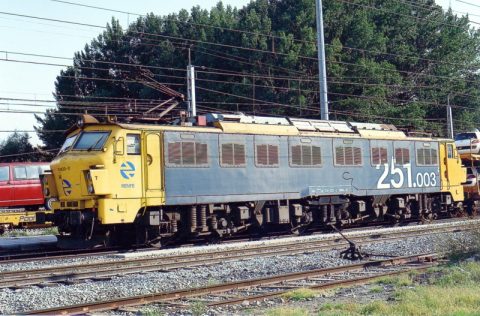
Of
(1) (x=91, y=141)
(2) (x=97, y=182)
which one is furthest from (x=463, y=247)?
(1) (x=91, y=141)

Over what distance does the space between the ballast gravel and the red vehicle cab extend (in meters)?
16.6

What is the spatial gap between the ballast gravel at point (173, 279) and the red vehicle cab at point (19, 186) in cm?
1660

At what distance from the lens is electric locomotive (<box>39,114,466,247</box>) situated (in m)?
17.1

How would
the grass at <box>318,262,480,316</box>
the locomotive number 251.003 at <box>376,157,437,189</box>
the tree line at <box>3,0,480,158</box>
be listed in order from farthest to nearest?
the tree line at <box>3,0,480,158</box> → the locomotive number 251.003 at <box>376,157,437,189</box> → the grass at <box>318,262,480,316</box>

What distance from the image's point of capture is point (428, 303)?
29.9 ft

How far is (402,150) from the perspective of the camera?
25062mm

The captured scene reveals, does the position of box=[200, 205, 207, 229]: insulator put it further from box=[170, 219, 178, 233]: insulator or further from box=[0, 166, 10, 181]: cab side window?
box=[0, 166, 10, 181]: cab side window

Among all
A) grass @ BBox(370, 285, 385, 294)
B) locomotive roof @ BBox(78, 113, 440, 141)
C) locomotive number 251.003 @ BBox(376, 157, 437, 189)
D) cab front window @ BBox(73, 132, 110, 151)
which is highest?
locomotive roof @ BBox(78, 113, 440, 141)

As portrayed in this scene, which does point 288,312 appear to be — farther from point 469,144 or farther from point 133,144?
point 469,144

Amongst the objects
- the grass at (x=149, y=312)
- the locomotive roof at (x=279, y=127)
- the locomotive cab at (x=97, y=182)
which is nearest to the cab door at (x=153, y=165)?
the locomotive cab at (x=97, y=182)

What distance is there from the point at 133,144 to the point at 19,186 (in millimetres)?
13485

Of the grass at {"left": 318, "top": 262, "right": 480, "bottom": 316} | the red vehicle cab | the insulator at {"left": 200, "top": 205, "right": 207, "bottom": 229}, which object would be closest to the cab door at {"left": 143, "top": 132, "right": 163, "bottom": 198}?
the insulator at {"left": 200, "top": 205, "right": 207, "bottom": 229}

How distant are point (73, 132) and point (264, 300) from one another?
10238 millimetres

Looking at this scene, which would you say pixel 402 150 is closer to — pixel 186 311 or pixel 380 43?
pixel 186 311
